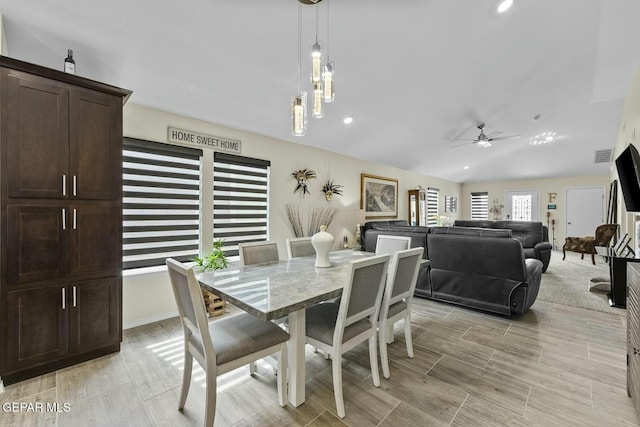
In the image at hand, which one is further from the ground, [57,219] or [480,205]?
[480,205]

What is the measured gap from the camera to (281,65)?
9.29 ft

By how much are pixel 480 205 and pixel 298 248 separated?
9173 mm

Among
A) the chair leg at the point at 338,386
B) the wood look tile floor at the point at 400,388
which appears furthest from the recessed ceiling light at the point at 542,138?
the chair leg at the point at 338,386

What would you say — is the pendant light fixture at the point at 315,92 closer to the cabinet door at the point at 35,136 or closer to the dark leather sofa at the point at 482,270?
the cabinet door at the point at 35,136

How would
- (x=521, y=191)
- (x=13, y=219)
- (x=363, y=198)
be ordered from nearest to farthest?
(x=13, y=219) → (x=363, y=198) → (x=521, y=191)

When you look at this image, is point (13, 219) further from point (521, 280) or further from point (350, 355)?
point (521, 280)

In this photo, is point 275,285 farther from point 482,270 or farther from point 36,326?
point 482,270

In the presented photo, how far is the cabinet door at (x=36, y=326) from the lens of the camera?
1.95m

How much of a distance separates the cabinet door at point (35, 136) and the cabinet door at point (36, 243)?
0.43 ft

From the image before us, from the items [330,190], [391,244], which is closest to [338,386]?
[391,244]

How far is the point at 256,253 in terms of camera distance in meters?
2.66

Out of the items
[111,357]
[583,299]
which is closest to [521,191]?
[583,299]

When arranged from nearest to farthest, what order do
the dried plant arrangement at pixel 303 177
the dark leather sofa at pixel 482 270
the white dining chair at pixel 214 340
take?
the white dining chair at pixel 214 340 < the dark leather sofa at pixel 482 270 < the dried plant arrangement at pixel 303 177

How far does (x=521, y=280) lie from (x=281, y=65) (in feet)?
11.4
